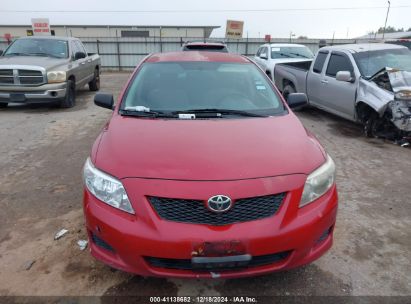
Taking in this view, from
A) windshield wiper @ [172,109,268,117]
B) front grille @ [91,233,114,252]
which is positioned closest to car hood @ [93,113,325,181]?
windshield wiper @ [172,109,268,117]

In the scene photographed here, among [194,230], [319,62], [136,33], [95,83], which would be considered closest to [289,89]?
[319,62]

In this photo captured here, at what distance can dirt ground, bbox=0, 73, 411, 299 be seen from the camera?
272 cm

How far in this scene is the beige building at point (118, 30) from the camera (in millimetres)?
36406

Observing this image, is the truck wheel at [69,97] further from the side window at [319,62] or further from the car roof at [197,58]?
the side window at [319,62]

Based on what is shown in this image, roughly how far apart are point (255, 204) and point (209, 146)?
617 mm

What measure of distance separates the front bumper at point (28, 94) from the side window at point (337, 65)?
21.8 feet

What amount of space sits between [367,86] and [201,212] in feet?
18.2

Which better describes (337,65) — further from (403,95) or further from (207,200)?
(207,200)

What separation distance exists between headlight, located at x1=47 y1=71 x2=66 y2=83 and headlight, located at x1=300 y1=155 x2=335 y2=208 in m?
8.00

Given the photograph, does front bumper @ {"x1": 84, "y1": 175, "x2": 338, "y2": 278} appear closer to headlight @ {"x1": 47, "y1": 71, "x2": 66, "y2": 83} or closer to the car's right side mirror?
the car's right side mirror

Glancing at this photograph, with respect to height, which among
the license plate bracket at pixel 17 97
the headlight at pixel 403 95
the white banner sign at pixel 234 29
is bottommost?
the license plate bracket at pixel 17 97

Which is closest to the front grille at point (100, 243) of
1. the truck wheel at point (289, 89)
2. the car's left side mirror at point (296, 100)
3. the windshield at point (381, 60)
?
the car's left side mirror at point (296, 100)

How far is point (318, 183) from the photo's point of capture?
99.7 inches

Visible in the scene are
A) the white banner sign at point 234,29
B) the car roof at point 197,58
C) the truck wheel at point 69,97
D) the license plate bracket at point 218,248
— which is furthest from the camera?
the white banner sign at point 234,29
